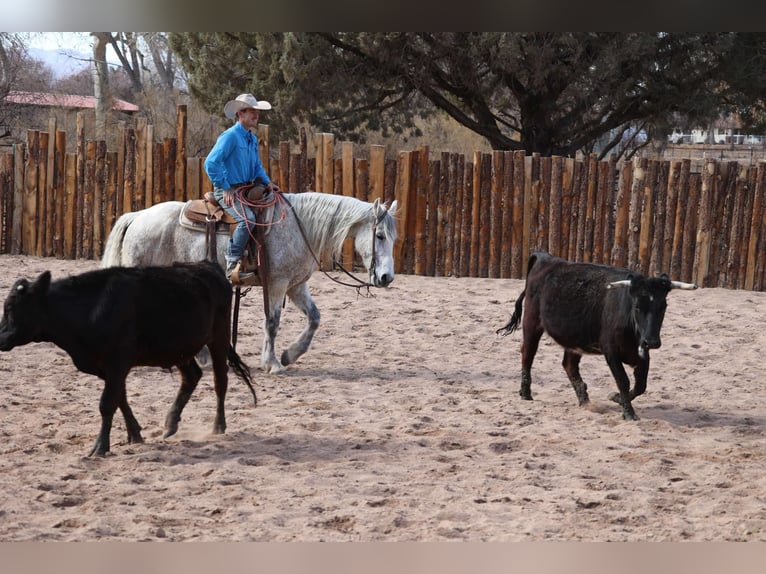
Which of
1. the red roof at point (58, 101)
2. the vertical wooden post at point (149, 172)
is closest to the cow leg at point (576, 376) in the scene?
the vertical wooden post at point (149, 172)

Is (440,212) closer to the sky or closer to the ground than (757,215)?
closer to the ground

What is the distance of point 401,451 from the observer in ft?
19.2

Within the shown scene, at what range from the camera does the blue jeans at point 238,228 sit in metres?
7.92

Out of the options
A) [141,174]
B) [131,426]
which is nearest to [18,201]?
[141,174]

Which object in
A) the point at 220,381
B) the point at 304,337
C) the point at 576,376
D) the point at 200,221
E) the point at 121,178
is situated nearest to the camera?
the point at 220,381

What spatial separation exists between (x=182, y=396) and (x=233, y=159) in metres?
2.60

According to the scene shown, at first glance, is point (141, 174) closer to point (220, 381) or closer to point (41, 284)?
point (220, 381)

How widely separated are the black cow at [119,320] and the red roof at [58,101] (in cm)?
1911

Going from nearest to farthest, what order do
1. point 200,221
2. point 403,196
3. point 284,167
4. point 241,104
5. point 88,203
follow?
1. point 241,104
2. point 200,221
3. point 403,196
4. point 284,167
5. point 88,203

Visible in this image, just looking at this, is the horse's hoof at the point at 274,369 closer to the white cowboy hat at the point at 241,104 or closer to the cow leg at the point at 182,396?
the cow leg at the point at 182,396

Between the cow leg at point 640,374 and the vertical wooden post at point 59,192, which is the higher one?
the vertical wooden post at point 59,192

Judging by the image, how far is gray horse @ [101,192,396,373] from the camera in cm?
803
